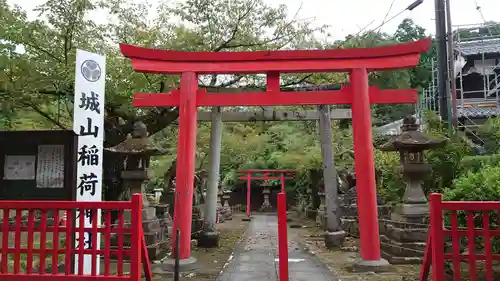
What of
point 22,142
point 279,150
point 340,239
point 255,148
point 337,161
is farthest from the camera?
point 279,150

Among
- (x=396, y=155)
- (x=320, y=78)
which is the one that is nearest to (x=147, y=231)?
(x=320, y=78)

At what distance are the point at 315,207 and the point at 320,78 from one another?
7.96 metres

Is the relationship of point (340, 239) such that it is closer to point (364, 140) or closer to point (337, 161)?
point (364, 140)

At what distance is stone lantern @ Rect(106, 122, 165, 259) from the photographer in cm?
875

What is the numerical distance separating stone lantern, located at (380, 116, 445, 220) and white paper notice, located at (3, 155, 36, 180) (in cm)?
662

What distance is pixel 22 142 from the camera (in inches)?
235

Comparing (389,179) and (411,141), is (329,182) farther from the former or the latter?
(389,179)

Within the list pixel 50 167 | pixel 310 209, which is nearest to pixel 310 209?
pixel 310 209

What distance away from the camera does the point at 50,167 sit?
580 cm

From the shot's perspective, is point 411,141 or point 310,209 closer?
point 411,141

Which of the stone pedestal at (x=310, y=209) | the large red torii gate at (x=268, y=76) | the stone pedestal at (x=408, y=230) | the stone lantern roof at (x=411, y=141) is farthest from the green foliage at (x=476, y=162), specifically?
the stone pedestal at (x=310, y=209)

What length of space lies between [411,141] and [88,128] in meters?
6.10

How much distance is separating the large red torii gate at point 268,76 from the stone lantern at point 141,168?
1.49m

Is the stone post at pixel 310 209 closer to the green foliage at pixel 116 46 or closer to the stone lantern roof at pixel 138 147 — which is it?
the green foliage at pixel 116 46
